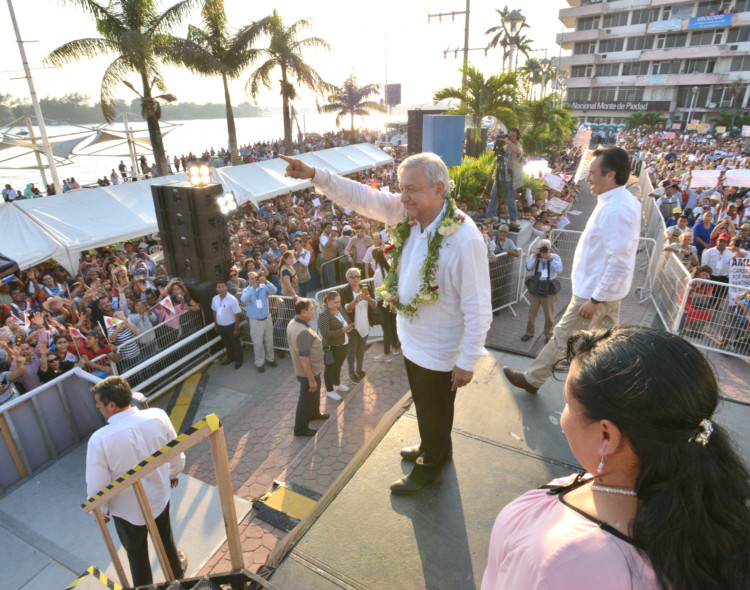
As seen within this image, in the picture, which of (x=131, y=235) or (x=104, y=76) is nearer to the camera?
(x=131, y=235)

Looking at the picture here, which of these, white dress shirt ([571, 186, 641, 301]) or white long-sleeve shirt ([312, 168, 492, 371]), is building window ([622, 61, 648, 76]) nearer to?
white dress shirt ([571, 186, 641, 301])

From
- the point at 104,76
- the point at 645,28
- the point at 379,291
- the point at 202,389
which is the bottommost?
the point at 202,389

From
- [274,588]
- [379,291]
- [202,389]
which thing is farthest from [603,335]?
[202,389]

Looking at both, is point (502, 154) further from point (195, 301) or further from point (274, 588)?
point (274, 588)

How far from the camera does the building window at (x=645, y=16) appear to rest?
5703cm

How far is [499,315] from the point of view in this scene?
9109 millimetres

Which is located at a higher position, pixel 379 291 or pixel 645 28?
pixel 645 28

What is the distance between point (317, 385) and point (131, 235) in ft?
27.3

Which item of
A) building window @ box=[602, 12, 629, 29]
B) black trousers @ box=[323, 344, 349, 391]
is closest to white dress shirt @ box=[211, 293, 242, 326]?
black trousers @ box=[323, 344, 349, 391]

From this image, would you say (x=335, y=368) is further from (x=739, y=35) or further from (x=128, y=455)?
(x=739, y=35)

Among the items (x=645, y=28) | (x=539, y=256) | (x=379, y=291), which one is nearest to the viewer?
(x=379, y=291)

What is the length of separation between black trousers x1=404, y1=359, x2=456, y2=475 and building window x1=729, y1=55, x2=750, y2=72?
235 feet

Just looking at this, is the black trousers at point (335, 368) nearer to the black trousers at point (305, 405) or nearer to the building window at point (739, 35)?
the black trousers at point (305, 405)

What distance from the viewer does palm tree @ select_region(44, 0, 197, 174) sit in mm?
14602
